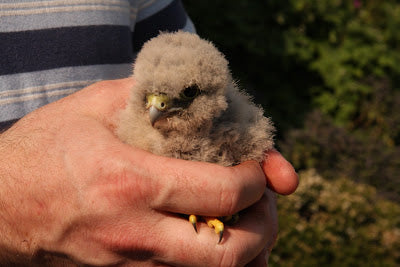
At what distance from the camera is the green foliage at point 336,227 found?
448cm

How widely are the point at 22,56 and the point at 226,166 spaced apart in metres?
1.17

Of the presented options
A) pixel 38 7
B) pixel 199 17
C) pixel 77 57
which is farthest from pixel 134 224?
pixel 199 17

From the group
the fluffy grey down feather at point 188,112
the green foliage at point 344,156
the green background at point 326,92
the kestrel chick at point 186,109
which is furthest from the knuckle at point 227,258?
the green foliage at point 344,156

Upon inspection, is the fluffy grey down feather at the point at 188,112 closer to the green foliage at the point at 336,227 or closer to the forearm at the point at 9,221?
the forearm at the point at 9,221

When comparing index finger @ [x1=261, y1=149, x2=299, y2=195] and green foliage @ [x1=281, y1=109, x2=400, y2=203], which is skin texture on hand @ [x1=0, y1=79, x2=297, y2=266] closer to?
index finger @ [x1=261, y1=149, x2=299, y2=195]

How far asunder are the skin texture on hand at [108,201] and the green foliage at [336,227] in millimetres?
2929

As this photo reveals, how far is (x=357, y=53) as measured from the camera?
23.0 feet

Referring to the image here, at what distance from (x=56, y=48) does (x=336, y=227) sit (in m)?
3.73

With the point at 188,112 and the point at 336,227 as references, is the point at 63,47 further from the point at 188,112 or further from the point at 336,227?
the point at 336,227

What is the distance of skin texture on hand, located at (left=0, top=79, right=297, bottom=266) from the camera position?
1693mm

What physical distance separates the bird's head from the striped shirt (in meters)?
0.46

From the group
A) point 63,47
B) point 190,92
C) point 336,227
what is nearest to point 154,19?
point 63,47

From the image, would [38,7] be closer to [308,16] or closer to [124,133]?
[124,133]

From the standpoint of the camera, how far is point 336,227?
4668 millimetres
